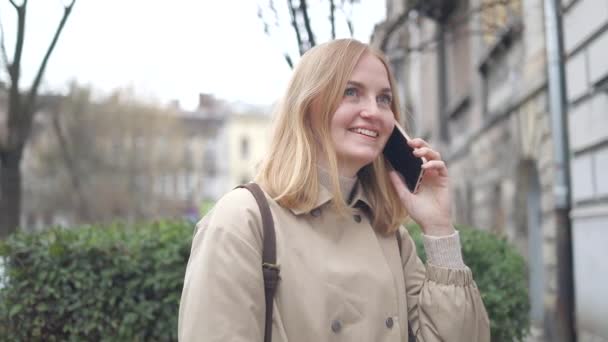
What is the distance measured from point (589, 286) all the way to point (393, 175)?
15.4ft

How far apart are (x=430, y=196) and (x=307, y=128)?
19.7 inches

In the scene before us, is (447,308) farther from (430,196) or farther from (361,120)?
(361,120)

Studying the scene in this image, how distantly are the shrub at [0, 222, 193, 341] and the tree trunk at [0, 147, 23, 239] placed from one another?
2.44 m

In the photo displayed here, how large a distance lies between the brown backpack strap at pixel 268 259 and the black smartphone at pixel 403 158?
55 centimetres

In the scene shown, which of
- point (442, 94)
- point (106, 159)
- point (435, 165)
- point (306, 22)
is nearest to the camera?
point (435, 165)

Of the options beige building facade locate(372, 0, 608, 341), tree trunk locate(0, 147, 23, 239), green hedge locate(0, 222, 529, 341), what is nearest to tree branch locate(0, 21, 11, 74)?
tree trunk locate(0, 147, 23, 239)

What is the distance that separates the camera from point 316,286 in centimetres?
181

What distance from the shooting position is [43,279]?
344 centimetres

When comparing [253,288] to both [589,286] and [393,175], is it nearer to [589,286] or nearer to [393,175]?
[393,175]

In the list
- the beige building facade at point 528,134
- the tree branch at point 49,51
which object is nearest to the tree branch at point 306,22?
the beige building facade at point 528,134

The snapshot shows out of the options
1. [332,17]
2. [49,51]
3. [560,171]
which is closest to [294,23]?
[332,17]

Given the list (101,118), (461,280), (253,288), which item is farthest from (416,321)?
(101,118)

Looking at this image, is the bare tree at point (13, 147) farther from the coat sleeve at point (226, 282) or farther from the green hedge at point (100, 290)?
the coat sleeve at point (226, 282)

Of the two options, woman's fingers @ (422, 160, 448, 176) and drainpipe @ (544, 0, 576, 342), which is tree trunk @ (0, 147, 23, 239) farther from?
drainpipe @ (544, 0, 576, 342)
